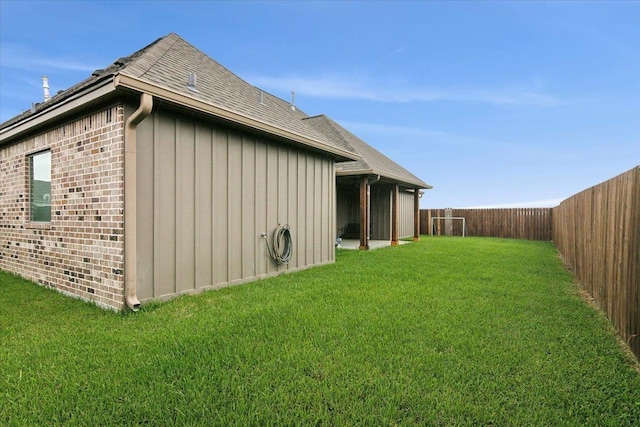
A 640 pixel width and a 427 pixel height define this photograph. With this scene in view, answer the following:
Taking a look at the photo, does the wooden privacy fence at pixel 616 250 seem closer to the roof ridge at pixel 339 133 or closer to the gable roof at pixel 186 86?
the gable roof at pixel 186 86

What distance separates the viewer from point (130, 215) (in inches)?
152

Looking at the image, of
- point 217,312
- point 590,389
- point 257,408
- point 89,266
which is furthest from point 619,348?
point 89,266

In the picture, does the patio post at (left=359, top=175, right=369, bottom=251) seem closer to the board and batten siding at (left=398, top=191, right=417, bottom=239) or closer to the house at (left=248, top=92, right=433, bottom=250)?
the house at (left=248, top=92, right=433, bottom=250)

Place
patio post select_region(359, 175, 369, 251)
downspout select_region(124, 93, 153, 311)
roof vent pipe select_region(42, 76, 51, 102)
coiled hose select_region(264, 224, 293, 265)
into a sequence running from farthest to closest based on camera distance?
patio post select_region(359, 175, 369, 251) < roof vent pipe select_region(42, 76, 51, 102) < coiled hose select_region(264, 224, 293, 265) < downspout select_region(124, 93, 153, 311)

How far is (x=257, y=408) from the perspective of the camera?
1948 mm

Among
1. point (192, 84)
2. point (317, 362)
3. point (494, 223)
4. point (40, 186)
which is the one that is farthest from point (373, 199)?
point (317, 362)

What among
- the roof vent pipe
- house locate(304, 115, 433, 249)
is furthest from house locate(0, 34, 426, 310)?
house locate(304, 115, 433, 249)

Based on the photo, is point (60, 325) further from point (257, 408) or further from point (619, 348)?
point (619, 348)

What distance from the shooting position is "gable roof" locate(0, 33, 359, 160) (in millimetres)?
3803

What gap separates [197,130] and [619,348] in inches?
209

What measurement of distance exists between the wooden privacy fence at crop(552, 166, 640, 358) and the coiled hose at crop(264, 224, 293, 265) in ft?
15.4

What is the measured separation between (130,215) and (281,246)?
292 cm

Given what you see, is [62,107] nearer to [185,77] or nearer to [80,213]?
[80,213]

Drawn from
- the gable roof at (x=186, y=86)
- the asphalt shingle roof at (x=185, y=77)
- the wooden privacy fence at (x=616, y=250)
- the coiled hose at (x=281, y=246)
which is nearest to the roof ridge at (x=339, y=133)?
the gable roof at (x=186, y=86)
